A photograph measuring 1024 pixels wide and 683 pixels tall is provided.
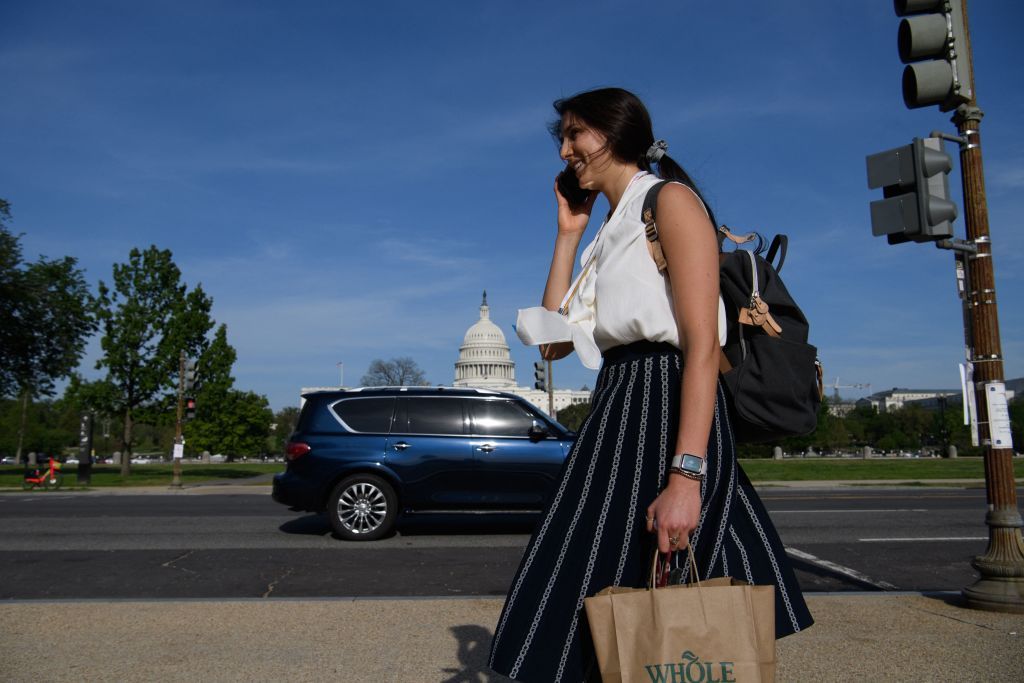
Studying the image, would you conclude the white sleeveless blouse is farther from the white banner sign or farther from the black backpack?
the white banner sign

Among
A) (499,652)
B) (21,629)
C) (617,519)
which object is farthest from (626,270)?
(21,629)

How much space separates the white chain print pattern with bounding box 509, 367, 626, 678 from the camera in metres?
1.85

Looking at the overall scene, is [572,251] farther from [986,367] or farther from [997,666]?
[986,367]

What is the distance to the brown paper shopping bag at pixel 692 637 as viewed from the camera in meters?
1.59

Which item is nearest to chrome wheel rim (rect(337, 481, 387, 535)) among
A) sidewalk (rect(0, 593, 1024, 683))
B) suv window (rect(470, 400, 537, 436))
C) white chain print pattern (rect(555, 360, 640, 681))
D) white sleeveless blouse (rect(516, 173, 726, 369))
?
suv window (rect(470, 400, 537, 436))

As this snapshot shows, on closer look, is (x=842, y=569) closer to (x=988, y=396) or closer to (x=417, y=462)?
(x=988, y=396)

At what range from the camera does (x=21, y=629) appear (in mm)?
4680

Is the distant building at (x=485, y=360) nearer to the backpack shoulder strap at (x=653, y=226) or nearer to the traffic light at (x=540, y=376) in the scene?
the traffic light at (x=540, y=376)

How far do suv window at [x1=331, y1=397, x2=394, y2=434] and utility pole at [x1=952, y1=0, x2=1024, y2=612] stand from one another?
6.31 meters

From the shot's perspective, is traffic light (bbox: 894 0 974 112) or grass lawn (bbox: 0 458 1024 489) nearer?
traffic light (bbox: 894 0 974 112)

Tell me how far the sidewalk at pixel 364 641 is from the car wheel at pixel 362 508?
4040mm

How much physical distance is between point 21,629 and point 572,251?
158 inches

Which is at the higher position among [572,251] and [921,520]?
[572,251]

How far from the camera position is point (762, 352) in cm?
189
